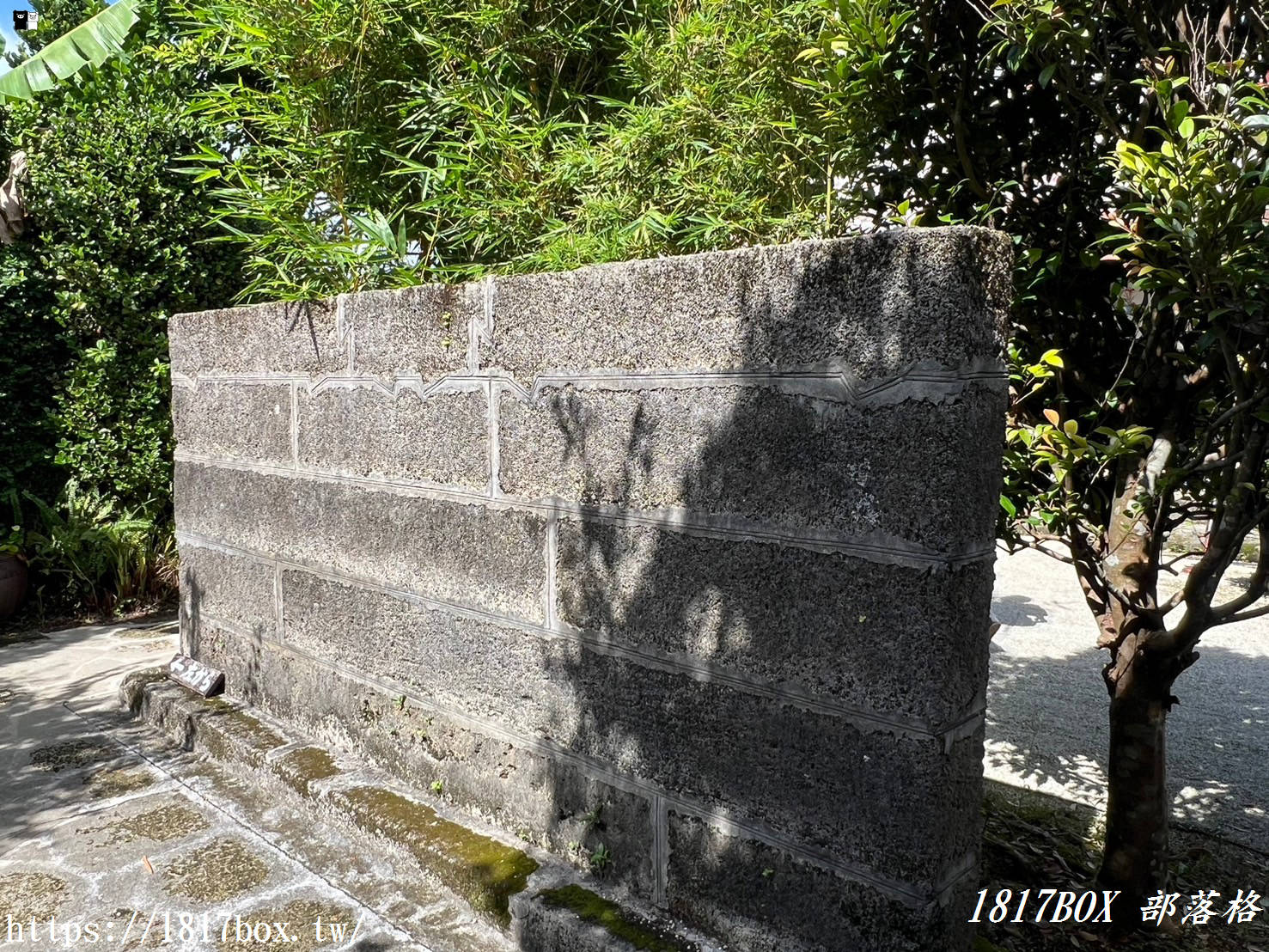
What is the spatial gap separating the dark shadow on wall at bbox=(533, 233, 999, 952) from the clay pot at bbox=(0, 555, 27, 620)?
6.13 m

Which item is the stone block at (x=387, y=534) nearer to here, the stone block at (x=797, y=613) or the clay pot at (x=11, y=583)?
the stone block at (x=797, y=613)

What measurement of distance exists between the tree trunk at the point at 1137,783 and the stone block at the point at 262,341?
275 cm

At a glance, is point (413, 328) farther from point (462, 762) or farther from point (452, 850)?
point (452, 850)

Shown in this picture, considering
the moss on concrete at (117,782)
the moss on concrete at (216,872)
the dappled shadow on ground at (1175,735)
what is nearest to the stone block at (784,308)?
the moss on concrete at (216,872)

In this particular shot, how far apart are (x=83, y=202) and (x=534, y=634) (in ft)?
20.0

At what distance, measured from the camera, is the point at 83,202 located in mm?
6551

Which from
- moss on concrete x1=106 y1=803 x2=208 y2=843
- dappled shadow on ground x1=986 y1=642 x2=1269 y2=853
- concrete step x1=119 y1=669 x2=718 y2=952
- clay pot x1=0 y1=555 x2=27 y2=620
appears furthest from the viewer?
clay pot x1=0 y1=555 x2=27 y2=620

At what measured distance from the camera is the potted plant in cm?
658

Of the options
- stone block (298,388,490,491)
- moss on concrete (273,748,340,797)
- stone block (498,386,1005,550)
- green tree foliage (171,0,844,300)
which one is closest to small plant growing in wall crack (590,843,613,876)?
stone block (498,386,1005,550)

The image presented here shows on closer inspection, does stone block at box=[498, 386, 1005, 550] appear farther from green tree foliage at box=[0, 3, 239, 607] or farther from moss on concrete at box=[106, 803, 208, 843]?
green tree foliage at box=[0, 3, 239, 607]

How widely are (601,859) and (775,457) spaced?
3.97 feet

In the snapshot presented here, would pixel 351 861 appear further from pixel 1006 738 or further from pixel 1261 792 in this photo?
pixel 1261 792

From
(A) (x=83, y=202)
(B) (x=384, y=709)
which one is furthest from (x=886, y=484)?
(A) (x=83, y=202)

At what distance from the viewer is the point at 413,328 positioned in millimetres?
2863
